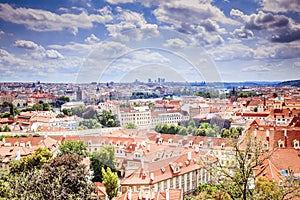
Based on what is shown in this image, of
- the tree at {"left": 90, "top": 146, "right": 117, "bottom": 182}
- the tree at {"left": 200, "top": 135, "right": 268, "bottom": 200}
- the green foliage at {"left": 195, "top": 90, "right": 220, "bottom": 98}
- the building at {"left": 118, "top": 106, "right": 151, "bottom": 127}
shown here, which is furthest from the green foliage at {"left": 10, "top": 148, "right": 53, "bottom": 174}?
the tree at {"left": 200, "top": 135, "right": 268, "bottom": 200}

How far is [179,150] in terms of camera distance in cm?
516

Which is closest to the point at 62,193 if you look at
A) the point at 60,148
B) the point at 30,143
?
the point at 60,148

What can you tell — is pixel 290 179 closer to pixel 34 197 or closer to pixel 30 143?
pixel 34 197

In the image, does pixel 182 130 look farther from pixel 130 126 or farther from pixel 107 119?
pixel 107 119

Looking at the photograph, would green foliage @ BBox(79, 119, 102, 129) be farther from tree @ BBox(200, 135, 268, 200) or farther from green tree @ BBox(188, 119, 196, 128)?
tree @ BBox(200, 135, 268, 200)

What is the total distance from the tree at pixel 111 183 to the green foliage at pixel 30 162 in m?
1.62

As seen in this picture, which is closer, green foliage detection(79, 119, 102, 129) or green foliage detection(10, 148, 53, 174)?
green foliage detection(79, 119, 102, 129)

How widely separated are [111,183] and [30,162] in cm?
217

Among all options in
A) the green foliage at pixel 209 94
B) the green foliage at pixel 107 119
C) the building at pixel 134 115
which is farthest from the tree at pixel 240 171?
the green foliage at pixel 107 119

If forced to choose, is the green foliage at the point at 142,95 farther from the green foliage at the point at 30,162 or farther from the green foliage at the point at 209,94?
the green foliage at the point at 30,162

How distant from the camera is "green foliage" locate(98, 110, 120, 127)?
4359 millimetres

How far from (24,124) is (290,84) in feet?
60.4

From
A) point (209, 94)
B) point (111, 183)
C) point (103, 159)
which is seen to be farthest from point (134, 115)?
point (111, 183)

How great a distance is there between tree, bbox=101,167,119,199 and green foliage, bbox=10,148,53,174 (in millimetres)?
1619
